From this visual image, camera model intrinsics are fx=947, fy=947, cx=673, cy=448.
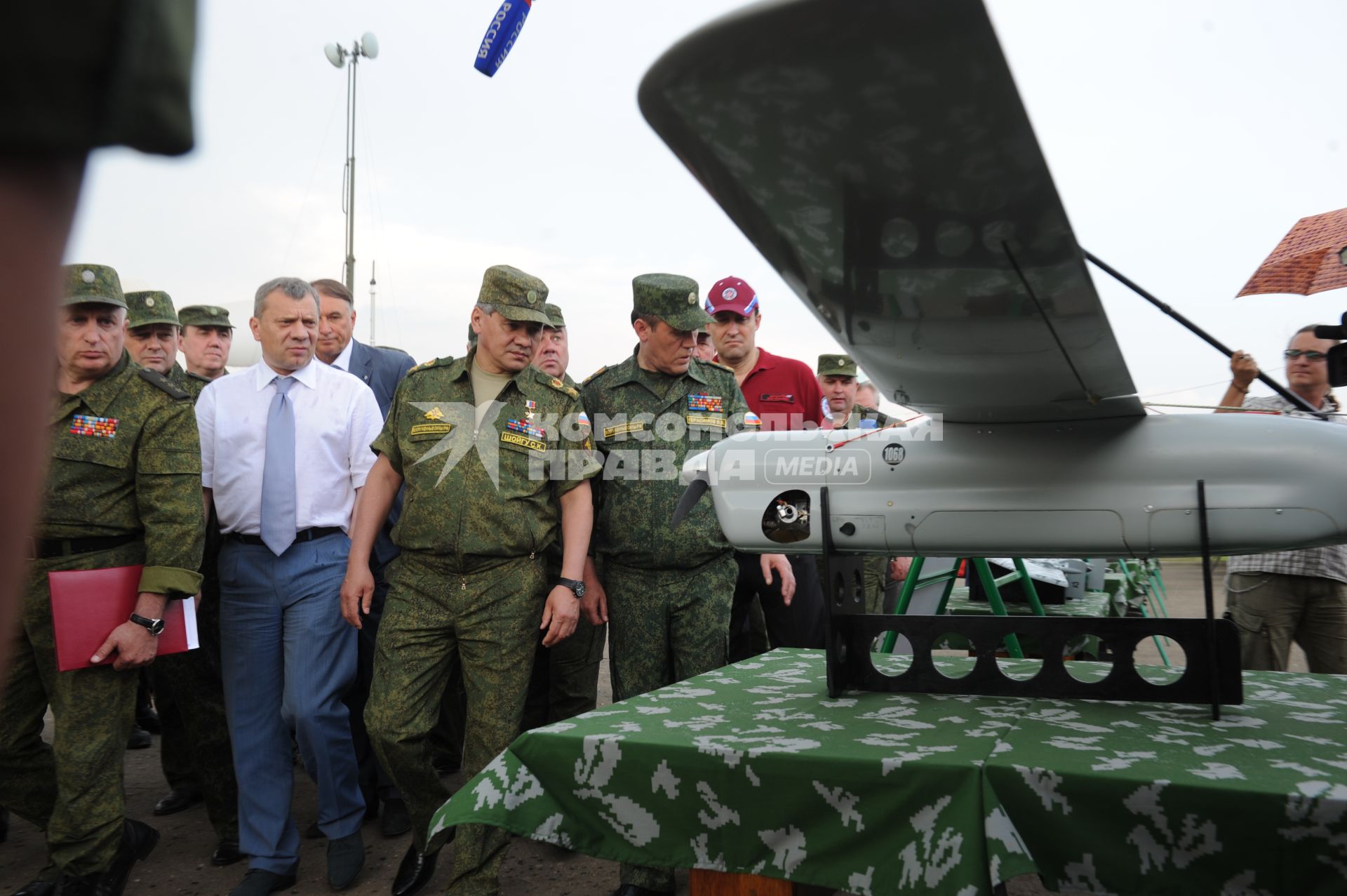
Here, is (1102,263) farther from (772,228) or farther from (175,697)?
(175,697)

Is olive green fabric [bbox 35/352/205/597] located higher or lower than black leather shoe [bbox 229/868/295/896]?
higher

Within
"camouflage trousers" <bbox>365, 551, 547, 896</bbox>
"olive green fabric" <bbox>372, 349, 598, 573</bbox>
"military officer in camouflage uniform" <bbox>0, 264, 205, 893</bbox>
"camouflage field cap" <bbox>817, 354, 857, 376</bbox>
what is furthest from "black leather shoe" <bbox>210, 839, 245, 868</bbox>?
"camouflage field cap" <bbox>817, 354, 857, 376</bbox>

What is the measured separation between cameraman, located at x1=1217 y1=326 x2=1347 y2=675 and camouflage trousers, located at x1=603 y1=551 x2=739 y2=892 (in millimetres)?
1951

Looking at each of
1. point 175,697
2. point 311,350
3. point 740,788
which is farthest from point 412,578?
point 740,788

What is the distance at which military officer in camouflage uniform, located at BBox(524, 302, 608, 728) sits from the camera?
11.5ft

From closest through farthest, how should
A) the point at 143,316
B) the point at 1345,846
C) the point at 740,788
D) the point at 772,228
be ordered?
the point at 1345,846
the point at 772,228
the point at 740,788
the point at 143,316

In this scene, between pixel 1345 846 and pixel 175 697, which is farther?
pixel 175 697

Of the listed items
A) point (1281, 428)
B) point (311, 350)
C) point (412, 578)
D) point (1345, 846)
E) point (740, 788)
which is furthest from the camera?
point (311, 350)

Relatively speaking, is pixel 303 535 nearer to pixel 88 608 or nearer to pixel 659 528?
pixel 88 608

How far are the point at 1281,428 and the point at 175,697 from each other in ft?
11.5

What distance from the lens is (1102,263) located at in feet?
6.55

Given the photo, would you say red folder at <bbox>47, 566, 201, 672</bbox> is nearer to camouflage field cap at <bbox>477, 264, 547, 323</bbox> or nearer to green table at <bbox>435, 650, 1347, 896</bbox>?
camouflage field cap at <bbox>477, 264, 547, 323</bbox>

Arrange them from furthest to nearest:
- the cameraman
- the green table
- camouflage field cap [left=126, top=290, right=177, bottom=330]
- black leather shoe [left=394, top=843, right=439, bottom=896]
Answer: camouflage field cap [left=126, top=290, right=177, bottom=330], the cameraman, black leather shoe [left=394, top=843, right=439, bottom=896], the green table

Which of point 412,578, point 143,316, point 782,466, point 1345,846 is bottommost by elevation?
point 1345,846
